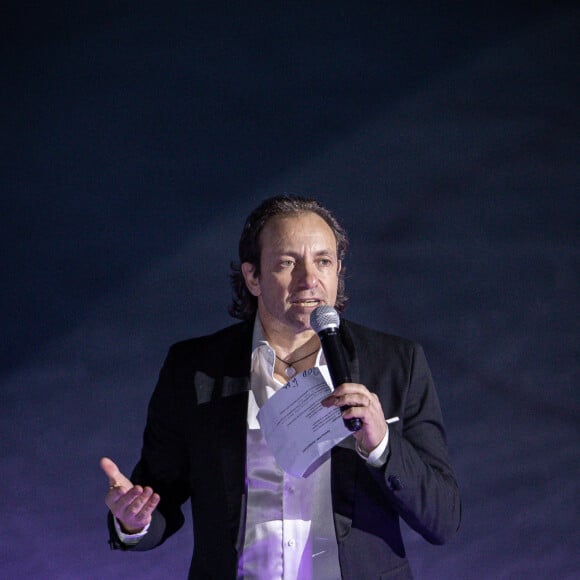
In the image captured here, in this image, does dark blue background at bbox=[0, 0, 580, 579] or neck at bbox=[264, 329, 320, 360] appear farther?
dark blue background at bbox=[0, 0, 580, 579]

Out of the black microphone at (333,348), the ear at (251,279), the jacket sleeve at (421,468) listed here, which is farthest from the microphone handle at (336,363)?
the ear at (251,279)

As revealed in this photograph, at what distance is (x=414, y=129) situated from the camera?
312 cm

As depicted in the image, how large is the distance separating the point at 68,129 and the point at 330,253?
1557 mm

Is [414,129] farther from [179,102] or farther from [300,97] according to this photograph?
[179,102]

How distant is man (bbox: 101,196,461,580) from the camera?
63.7 inches

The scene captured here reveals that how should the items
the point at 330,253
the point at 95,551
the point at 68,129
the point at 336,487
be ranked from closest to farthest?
the point at 336,487
the point at 330,253
the point at 95,551
the point at 68,129

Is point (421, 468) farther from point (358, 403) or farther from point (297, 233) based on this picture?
point (297, 233)

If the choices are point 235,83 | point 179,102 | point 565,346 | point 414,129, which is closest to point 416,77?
point 414,129

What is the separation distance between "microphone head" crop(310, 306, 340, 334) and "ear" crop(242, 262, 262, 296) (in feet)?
1.33

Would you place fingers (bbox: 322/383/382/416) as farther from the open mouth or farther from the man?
the open mouth

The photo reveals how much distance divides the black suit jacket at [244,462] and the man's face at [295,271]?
104mm

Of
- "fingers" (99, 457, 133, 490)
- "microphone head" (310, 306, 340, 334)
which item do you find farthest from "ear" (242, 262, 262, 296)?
"fingers" (99, 457, 133, 490)

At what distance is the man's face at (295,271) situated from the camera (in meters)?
1.82

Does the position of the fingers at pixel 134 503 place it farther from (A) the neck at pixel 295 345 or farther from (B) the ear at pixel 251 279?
(B) the ear at pixel 251 279
